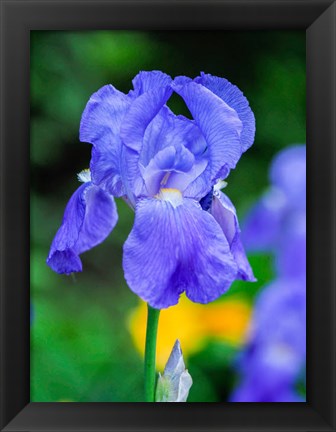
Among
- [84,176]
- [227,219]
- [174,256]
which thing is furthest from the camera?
[84,176]

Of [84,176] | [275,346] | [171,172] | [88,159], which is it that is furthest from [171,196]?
[275,346]

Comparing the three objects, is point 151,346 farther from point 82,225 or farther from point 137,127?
point 137,127

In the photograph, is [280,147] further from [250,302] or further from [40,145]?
[40,145]

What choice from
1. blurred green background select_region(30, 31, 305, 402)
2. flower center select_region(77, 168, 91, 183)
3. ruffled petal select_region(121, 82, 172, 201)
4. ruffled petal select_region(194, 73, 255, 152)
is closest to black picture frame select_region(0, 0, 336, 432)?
blurred green background select_region(30, 31, 305, 402)

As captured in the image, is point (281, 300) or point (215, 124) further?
point (281, 300)

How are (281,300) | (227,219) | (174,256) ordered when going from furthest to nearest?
(281,300) < (227,219) < (174,256)
